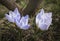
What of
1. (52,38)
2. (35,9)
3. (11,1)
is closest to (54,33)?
(52,38)

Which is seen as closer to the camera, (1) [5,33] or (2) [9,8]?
(1) [5,33]

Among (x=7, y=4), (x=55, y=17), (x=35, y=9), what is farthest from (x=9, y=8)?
(x=55, y=17)

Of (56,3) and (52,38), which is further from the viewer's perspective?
(56,3)

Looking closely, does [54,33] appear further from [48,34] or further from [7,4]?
[7,4]

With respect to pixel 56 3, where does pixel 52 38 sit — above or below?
below

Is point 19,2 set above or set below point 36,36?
above

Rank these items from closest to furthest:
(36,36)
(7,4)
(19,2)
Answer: (36,36)
(7,4)
(19,2)

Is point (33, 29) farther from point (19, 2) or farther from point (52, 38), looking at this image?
point (19, 2)

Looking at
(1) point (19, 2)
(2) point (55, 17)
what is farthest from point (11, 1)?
(2) point (55, 17)

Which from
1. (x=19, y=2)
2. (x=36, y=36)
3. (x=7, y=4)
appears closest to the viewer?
(x=36, y=36)
